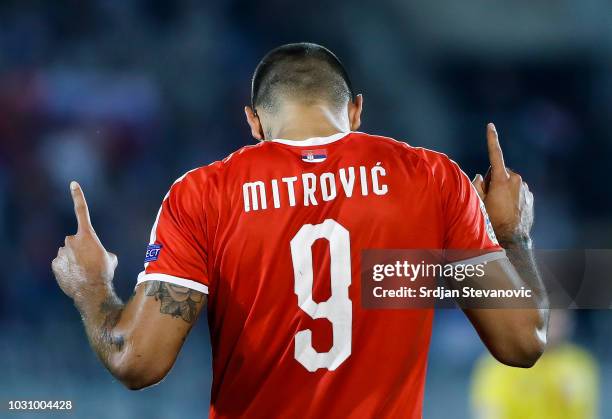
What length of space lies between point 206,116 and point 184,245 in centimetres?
675

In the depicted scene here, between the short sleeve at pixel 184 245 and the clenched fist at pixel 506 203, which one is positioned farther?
the clenched fist at pixel 506 203

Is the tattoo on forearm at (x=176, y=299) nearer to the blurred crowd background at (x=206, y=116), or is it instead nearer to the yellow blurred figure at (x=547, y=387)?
the yellow blurred figure at (x=547, y=387)

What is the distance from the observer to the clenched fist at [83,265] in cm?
238

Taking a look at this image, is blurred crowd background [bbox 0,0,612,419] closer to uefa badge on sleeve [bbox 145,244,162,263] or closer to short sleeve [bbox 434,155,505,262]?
uefa badge on sleeve [bbox 145,244,162,263]

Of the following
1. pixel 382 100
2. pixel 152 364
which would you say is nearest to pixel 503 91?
pixel 382 100

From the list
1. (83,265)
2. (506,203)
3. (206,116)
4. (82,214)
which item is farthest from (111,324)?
(206,116)

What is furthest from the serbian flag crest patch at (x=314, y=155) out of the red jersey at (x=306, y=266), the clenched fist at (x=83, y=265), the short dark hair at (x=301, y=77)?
the clenched fist at (x=83, y=265)

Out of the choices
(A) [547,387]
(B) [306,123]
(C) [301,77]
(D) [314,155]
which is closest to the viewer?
(D) [314,155]

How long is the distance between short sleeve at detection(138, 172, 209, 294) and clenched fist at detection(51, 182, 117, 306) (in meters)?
0.21

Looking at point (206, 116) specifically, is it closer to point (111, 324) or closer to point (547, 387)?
point (547, 387)

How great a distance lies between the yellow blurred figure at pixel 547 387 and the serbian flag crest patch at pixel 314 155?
149 inches

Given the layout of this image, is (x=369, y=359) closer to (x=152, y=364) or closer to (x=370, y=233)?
(x=370, y=233)

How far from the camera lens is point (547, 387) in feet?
18.4

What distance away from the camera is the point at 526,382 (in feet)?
18.4
